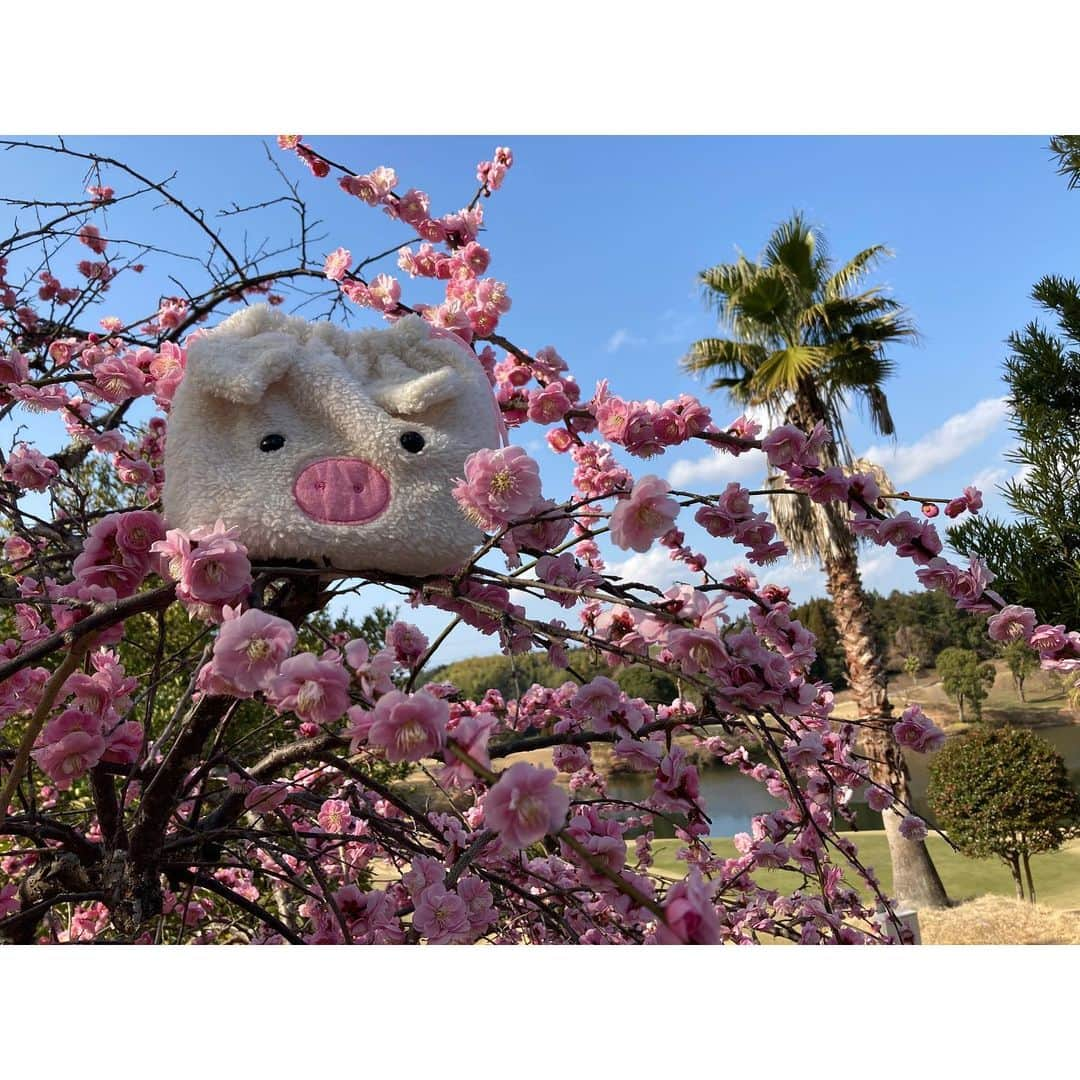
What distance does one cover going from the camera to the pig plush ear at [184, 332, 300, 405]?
2.43 feet

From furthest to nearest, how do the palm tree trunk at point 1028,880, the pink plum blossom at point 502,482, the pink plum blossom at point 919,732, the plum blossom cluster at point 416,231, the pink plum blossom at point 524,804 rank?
the palm tree trunk at point 1028,880, the plum blossom cluster at point 416,231, the pink plum blossom at point 919,732, the pink plum blossom at point 502,482, the pink plum blossom at point 524,804

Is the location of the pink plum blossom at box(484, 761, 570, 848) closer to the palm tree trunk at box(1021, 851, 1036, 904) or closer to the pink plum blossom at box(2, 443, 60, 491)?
the pink plum blossom at box(2, 443, 60, 491)

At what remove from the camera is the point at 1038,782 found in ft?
14.5

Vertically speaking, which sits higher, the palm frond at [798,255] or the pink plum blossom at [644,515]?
the palm frond at [798,255]

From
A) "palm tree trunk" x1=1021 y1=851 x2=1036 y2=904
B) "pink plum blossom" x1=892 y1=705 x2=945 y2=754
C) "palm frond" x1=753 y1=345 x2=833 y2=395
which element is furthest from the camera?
"palm frond" x1=753 y1=345 x2=833 y2=395

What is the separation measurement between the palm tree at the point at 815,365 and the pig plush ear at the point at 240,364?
4.61 m

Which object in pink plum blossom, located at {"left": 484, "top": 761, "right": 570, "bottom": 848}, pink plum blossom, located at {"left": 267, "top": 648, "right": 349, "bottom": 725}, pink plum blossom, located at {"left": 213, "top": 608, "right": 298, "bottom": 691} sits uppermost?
pink plum blossom, located at {"left": 213, "top": 608, "right": 298, "bottom": 691}

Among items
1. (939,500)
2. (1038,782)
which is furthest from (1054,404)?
(939,500)

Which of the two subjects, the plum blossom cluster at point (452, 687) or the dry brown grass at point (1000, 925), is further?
the dry brown grass at point (1000, 925)

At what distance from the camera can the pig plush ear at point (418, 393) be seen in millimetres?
763

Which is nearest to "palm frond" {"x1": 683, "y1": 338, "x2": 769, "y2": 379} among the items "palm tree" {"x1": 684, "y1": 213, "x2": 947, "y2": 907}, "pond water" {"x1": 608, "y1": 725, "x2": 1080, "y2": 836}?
"palm tree" {"x1": 684, "y1": 213, "x2": 947, "y2": 907}

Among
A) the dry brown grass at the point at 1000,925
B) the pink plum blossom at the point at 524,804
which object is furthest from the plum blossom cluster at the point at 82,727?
the dry brown grass at the point at 1000,925

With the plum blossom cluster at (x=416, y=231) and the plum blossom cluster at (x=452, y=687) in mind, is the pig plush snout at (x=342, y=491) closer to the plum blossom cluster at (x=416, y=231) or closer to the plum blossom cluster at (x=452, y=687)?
the plum blossom cluster at (x=452, y=687)

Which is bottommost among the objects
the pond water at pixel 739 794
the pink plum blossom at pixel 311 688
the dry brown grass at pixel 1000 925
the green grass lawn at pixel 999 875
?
the green grass lawn at pixel 999 875
